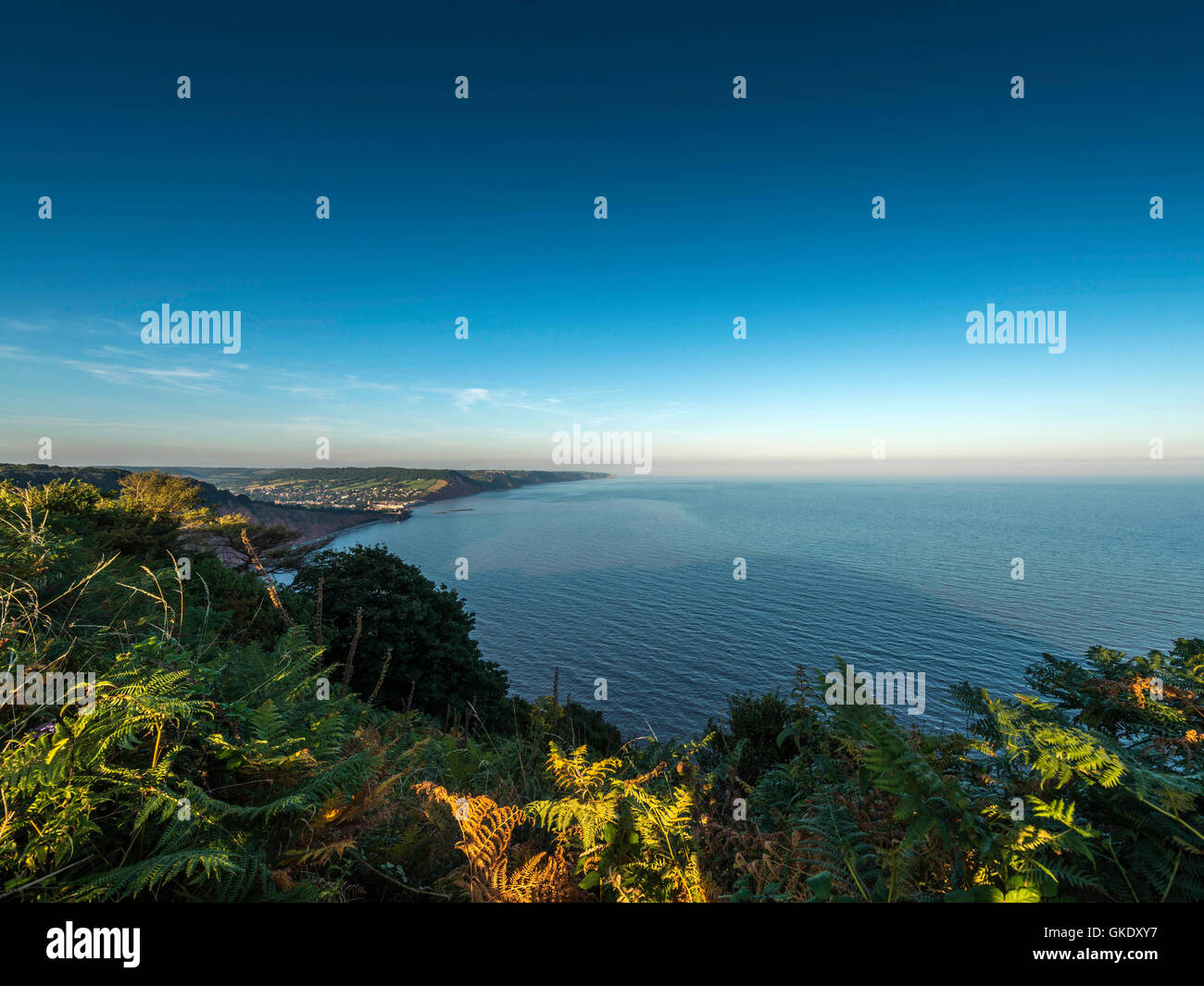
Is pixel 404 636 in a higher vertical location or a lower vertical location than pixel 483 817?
lower

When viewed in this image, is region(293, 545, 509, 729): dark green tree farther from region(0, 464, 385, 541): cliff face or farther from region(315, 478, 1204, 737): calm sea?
region(0, 464, 385, 541): cliff face

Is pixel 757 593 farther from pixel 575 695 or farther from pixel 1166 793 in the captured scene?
pixel 1166 793

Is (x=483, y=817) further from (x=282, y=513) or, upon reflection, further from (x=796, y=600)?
(x=282, y=513)

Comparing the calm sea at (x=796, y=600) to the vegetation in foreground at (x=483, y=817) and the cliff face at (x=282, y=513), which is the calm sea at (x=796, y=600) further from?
the cliff face at (x=282, y=513)

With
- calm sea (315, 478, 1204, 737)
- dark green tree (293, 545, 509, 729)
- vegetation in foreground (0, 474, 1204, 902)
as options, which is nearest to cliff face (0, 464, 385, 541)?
calm sea (315, 478, 1204, 737)

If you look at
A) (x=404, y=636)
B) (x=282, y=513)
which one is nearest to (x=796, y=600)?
(x=404, y=636)

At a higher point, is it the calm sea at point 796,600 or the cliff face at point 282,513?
the cliff face at point 282,513

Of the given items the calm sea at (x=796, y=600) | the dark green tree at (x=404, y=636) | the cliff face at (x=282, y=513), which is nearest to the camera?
the dark green tree at (x=404, y=636)

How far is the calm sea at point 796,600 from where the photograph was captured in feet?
121

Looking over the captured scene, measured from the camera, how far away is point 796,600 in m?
53.5

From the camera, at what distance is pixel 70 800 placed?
197cm

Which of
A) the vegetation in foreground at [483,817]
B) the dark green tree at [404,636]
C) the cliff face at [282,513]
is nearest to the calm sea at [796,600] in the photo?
the vegetation in foreground at [483,817]
